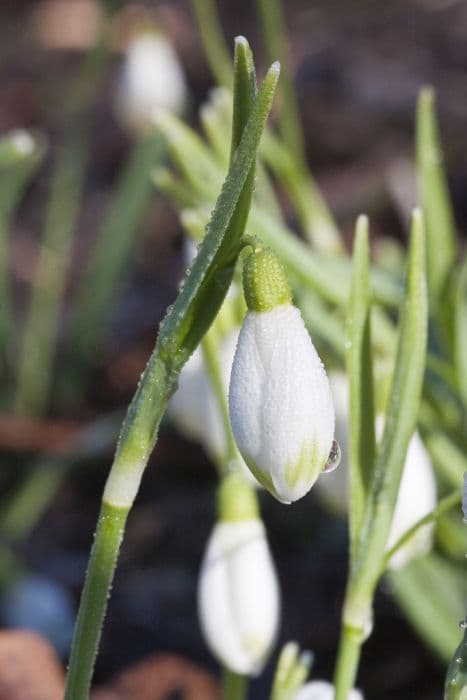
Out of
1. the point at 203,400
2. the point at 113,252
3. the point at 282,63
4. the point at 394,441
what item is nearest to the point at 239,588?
the point at 394,441

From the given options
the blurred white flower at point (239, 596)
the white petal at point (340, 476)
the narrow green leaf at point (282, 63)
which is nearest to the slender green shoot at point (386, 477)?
the blurred white flower at point (239, 596)

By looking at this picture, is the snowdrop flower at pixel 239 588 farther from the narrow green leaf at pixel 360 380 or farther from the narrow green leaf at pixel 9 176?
the narrow green leaf at pixel 9 176

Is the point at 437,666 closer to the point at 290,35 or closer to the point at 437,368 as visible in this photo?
the point at 437,368

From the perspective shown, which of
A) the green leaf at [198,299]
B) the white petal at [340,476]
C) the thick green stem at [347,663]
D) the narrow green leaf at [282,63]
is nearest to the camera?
the green leaf at [198,299]

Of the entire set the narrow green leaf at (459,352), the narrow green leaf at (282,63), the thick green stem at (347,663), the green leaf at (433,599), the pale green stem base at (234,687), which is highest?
the narrow green leaf at (282,63)

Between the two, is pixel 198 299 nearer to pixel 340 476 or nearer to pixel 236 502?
pixel 236 502

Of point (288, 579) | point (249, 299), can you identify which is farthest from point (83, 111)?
point (249, 299)
